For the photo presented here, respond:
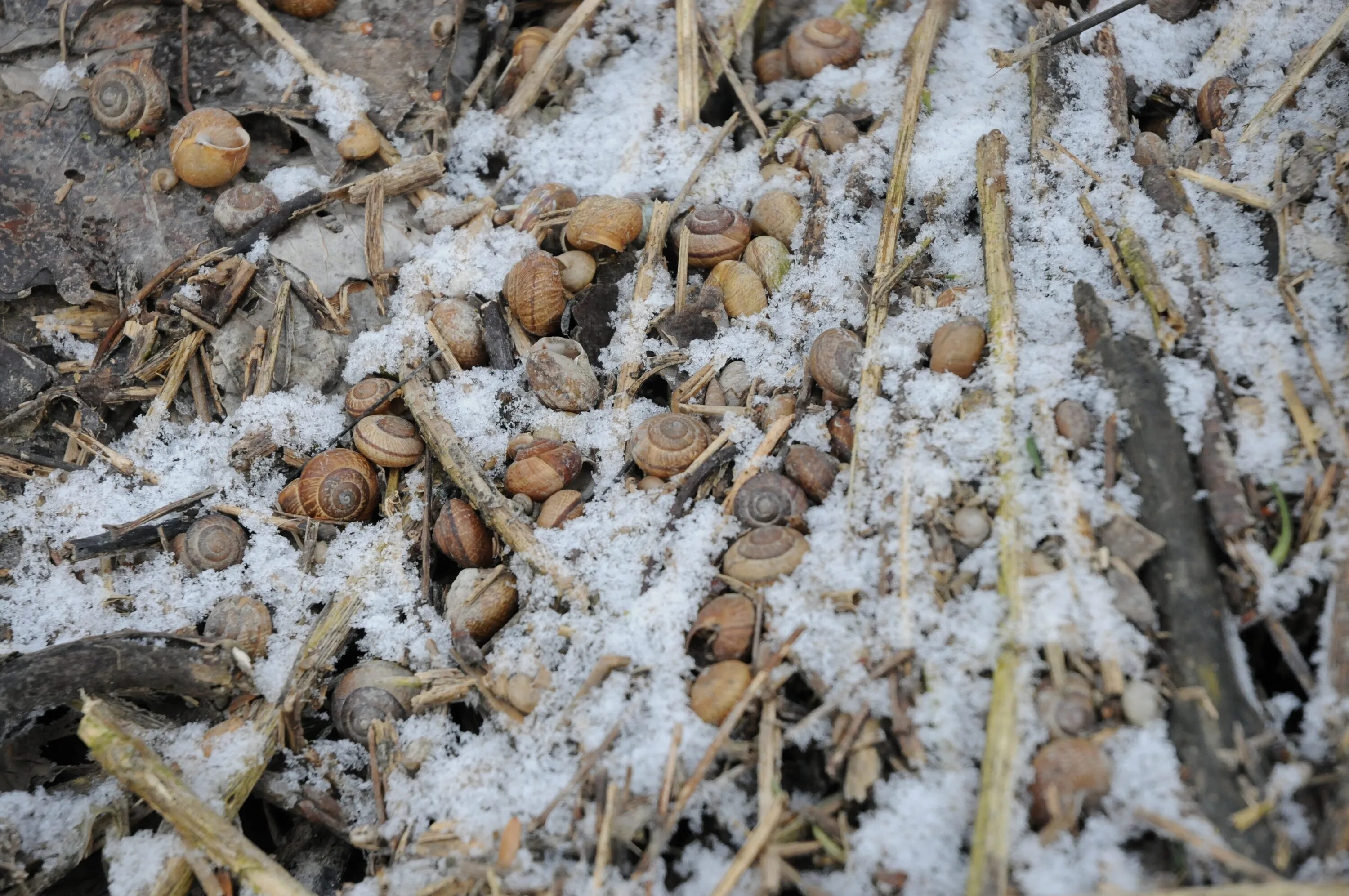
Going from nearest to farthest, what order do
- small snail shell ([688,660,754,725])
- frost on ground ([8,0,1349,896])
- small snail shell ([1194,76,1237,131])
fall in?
frost on ground ([8,0,1349,896]) < small snail shell ([688,660,754,725]) < small snail shell ([1194,76,1237,131])

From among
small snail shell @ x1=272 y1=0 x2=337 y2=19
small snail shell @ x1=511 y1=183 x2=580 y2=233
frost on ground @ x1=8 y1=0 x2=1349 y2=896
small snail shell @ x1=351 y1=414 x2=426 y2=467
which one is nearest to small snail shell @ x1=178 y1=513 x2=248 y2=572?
frost on ground @ x1=8 y1=0 x2=1349 y2=896

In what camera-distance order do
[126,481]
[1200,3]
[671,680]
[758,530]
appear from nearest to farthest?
[671,680] → [758,530] → [126,481] → [1200,3]

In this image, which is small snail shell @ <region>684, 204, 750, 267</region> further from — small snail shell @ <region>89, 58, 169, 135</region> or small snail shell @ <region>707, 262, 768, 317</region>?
small snail shell @ <region>89, 58, 169, 135</region>

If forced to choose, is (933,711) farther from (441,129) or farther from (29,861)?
(441,129)

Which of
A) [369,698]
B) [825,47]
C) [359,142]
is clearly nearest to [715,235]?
[825,47]

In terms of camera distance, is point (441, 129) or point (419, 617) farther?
point (441, 129)

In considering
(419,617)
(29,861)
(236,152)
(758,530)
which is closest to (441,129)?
(236,152)
